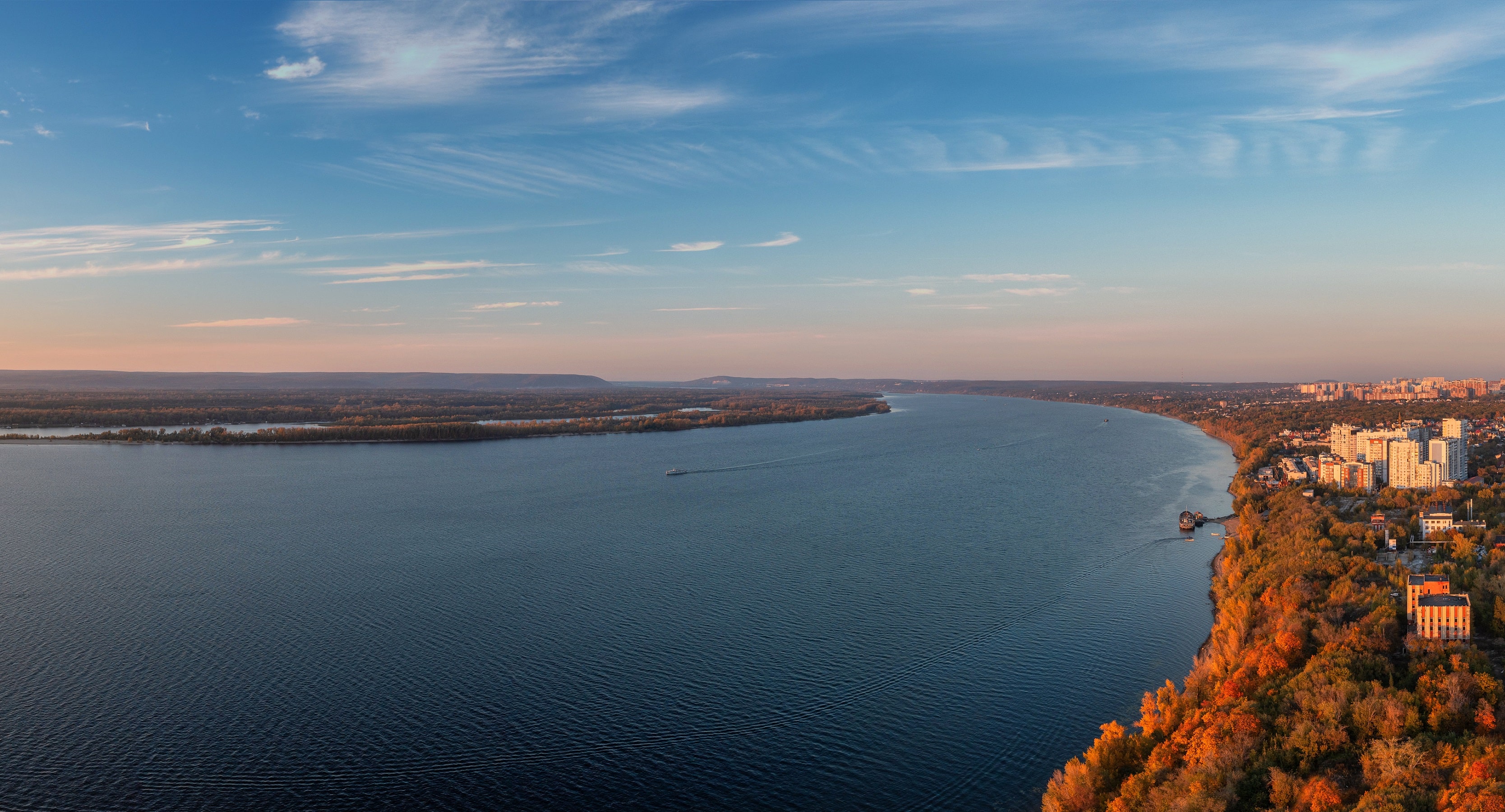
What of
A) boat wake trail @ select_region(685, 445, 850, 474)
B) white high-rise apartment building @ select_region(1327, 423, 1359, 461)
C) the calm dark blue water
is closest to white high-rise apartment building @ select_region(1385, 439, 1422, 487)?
white high-rise apartment building @ select_region(1327, 423, 1359, 461)

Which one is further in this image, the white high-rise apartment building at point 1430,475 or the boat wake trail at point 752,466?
the boat wake trail at point 752,466

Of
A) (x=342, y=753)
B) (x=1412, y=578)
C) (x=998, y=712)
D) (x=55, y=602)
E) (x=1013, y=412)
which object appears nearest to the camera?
(x=342, y=753)

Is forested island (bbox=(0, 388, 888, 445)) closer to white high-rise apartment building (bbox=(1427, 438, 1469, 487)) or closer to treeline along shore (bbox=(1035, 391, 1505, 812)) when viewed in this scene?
white high-rise apartment building (bbox=(1427, 438, 1469, 487))

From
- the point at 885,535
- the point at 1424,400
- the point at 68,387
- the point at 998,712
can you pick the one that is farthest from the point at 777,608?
the point at 68,387

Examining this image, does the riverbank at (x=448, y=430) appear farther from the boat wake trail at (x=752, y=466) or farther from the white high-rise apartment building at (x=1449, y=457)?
the white high-rise apartment building at (x=1449, y=457)

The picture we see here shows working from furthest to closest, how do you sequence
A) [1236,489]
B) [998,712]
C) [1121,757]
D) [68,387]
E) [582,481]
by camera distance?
[68,387] → [582,481] → [1236,489] → [998,712] → [1121,757]

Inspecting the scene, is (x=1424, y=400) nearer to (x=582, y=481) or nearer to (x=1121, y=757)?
(x=582, y=481)

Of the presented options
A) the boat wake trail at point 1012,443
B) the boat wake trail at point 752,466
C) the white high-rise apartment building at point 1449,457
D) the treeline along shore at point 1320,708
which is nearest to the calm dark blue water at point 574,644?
the treeline along shore at point 1320,708
